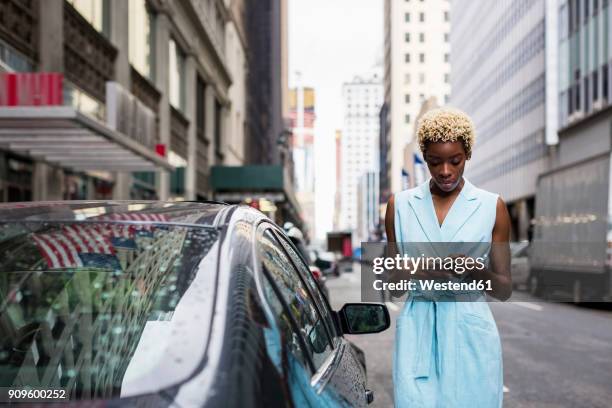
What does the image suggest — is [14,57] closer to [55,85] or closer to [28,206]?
[55,85]

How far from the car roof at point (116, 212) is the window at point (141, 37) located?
20.8 meters

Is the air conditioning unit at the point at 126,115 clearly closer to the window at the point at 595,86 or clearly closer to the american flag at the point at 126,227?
the american flag at the point at 126,227

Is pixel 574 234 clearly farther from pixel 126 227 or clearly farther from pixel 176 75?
pixel 126 227

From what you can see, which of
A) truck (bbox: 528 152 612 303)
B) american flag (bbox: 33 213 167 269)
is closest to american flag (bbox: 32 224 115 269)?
american flag (bbox: 33 213 167 269)

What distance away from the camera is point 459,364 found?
8.71 feet

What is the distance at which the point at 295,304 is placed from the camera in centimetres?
242

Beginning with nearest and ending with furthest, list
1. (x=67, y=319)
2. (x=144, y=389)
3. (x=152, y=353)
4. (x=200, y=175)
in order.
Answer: (x=144, y=389)
(x=152, y=353)
(x=67, y=319)
(x=200, y=175)

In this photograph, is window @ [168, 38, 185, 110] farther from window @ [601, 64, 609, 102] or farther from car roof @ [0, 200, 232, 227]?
car roof @ [0, 200, 232, 227]

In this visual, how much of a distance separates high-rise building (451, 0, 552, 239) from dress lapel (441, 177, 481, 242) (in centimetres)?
4477

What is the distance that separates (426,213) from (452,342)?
489mm

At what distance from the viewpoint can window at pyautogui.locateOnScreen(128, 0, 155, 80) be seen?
22.5m

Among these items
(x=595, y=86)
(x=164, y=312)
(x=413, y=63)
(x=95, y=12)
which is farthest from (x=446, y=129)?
(x=413, y=63)

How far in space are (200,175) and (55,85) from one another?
78.2 feet

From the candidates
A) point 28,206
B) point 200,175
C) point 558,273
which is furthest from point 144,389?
point 200,175
